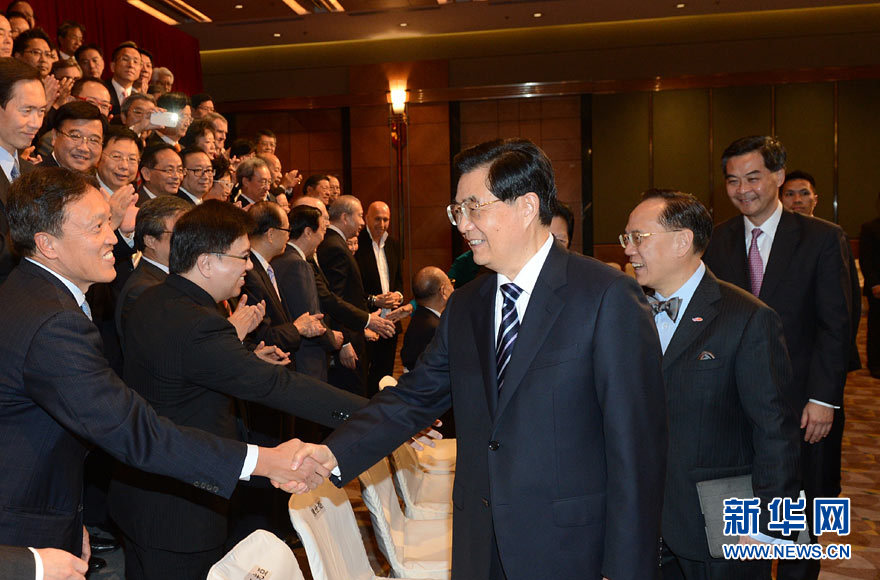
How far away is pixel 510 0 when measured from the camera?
366 inches

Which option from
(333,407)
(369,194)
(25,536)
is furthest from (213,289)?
(369,194)

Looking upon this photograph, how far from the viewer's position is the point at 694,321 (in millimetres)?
2229

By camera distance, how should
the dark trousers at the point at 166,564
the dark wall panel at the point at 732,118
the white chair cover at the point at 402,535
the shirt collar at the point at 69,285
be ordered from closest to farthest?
the shirt collar at the point at 69,285
the dark trousers at the point at 166,564
the white chair cover at the point at 402,535
the dark wall panel at the point at 732,118

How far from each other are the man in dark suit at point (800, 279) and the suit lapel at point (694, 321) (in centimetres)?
85

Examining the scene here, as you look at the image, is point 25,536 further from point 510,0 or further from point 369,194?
point 369,194

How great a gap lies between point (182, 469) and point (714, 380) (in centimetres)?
152

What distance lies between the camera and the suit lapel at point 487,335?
1.74 m

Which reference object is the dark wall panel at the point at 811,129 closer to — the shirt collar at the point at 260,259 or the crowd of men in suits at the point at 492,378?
the crowd of men in suits at the point at 492,378

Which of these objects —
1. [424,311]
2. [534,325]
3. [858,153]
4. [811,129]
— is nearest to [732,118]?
[811,129]

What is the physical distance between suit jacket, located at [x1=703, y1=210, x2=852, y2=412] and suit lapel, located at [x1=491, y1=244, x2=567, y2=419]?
161cm

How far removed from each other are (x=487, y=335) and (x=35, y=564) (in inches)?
43.2

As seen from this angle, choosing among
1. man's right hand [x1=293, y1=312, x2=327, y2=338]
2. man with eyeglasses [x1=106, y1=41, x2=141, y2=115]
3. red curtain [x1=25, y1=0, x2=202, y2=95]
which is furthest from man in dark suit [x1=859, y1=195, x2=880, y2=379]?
red curtain [x1=25, y1=0, x2=202, y2=95]

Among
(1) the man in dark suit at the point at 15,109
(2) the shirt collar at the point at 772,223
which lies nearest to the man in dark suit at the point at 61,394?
(1) the man in dark suit at the point at 15,109

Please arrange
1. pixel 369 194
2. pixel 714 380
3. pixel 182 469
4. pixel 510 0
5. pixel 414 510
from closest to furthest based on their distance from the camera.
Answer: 1. pixel 182 469
2. pixel 714 380
3. pixel 414 510
4. pixel 510 0
5. pixel 369 194
